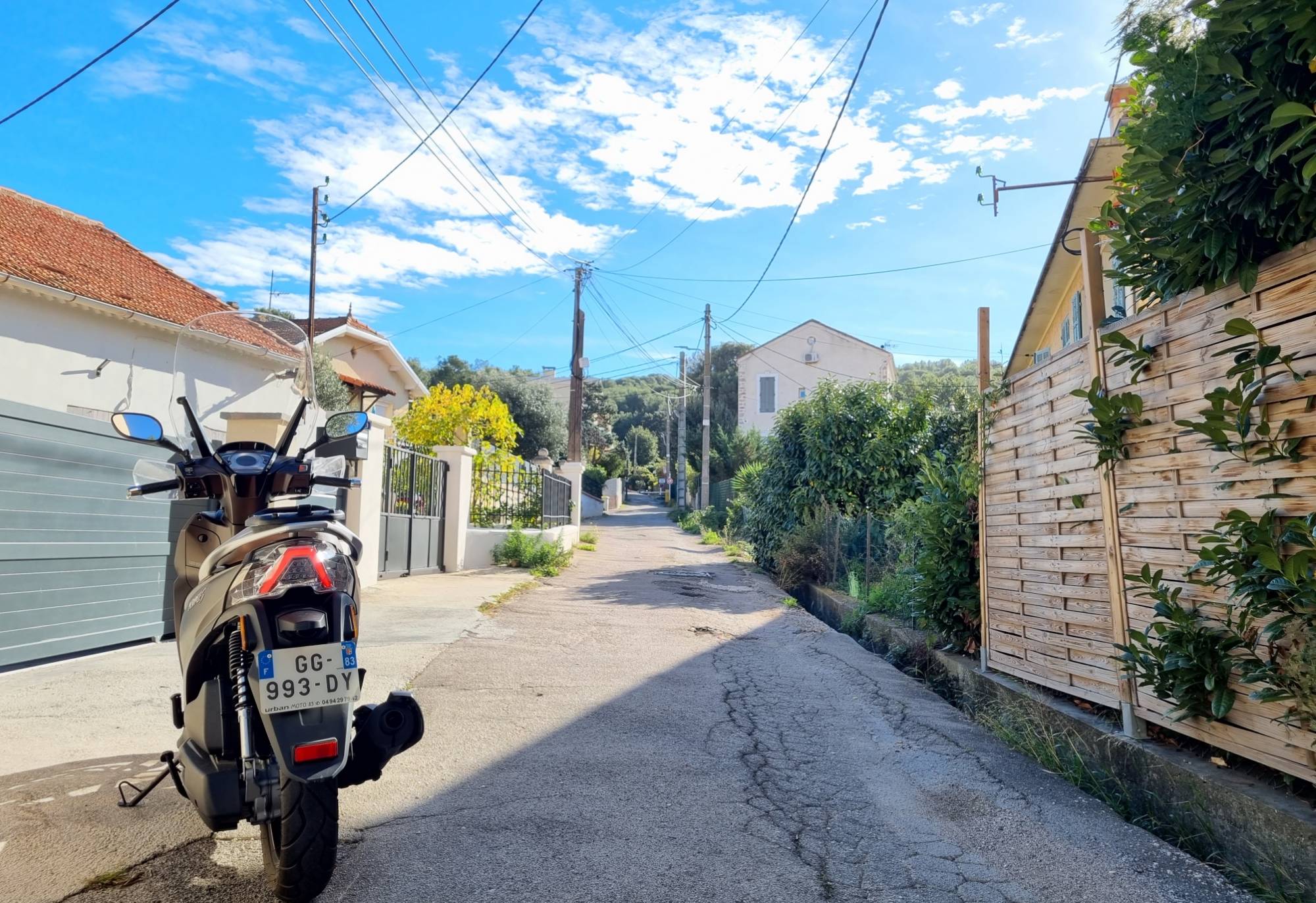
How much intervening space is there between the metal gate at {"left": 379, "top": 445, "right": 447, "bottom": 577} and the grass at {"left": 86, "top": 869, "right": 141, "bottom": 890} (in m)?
8.23

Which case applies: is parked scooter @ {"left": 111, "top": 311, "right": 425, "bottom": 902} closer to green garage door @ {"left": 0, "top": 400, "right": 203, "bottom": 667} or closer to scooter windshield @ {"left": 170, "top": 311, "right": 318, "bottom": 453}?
scooter windshield @ {"left": 170, "top": 311, "right": 318, "bottom": 453}

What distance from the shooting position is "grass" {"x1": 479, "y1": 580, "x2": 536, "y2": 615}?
9297mm

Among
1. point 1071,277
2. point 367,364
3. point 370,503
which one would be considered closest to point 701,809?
point 370,503

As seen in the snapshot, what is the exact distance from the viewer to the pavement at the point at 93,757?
2943mm

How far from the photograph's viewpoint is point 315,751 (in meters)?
2.40

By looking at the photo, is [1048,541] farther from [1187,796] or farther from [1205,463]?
[1187,796]

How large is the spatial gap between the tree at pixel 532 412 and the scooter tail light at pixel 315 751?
117 ft

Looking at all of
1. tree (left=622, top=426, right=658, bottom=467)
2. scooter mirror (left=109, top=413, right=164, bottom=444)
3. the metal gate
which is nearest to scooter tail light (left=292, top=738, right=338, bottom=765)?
scooter mirror (left=109, top=413, right=164, bottom=444)

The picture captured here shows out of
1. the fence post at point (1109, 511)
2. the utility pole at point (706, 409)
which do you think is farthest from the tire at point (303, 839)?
the utility pole at point (706, 409)

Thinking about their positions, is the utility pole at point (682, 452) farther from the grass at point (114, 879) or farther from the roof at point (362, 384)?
the grass at point (114, 879)

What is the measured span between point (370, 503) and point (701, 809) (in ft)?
25.6

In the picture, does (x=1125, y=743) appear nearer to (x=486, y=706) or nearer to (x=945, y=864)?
(x=945, y=864)

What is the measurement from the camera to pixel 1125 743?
3887mm

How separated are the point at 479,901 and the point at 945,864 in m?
1.68
